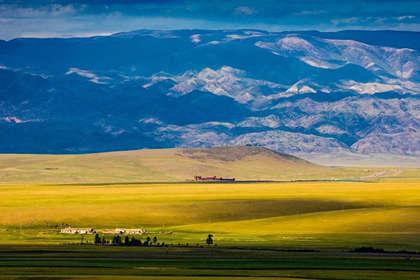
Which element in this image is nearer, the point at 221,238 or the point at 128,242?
the point at 128,242

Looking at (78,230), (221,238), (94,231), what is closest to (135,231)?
(94,231)

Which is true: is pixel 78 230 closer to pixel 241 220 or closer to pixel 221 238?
pixel 221 238

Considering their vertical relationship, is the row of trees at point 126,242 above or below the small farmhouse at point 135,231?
below

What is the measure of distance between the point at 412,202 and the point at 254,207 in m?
28.2

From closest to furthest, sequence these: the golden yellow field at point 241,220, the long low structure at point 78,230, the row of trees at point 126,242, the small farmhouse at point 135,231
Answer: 1. the row of trees at point 126,242
2. the golden yellow field at point 241,220
3. the small farmhouse at point 135,231
4. the long low structure at point 78,230

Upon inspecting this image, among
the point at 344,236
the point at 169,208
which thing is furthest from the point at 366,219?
the point at 169,208

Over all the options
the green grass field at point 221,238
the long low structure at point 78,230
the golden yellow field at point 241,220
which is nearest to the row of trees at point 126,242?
the green grass field at point 221,238

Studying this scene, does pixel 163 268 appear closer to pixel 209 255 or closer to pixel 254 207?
pixel 209 255

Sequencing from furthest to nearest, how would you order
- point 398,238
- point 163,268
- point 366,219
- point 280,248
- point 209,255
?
point 366,219 → point 398,238 → point 280,248 → point 209,255 → point 163,268

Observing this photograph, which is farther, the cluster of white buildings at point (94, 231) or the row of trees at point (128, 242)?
the cluster of white buildings at point (94, 231)

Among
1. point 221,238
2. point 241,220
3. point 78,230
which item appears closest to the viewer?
point 221,238

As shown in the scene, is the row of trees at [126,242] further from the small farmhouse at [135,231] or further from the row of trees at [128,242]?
the small farmhouse at [135,231]

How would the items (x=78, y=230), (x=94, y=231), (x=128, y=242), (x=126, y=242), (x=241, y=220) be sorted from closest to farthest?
1. (x=128, y=242)
2. (x=126, y=242)
3. (x=94, y=231)
4. (x=78, y=230)
5. (x=241, y=220)

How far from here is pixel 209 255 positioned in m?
111
